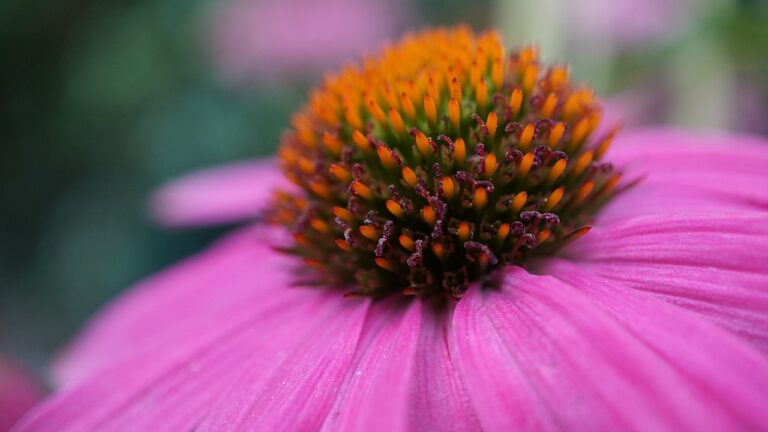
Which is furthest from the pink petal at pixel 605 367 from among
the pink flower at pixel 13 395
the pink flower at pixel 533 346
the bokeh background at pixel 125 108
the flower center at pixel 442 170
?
the bokeh background at pixel 125 108

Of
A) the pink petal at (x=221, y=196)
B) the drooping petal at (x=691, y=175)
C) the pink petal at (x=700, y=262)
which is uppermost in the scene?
the pink petal at (x=221, y=196)

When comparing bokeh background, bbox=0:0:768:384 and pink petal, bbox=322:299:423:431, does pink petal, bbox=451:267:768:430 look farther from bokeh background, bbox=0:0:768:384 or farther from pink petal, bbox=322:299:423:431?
bokeh background, bbox=0:0:768:384

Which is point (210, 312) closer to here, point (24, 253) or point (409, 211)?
point (409, 211)

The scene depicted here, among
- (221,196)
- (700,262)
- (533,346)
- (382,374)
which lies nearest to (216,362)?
(382,374)

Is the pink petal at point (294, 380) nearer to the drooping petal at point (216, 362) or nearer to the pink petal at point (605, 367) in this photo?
the drooping petal at point (216, 362)

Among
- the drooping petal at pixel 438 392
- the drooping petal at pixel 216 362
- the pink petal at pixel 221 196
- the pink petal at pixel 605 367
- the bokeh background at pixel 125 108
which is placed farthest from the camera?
the bokeh background at pixel 125 108

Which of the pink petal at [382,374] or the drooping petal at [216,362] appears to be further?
the drooping petal at [216,362]

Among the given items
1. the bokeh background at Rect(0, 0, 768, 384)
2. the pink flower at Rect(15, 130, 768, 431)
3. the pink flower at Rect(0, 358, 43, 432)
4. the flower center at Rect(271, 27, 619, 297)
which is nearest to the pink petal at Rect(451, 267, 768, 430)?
the pink flower at Rect(15, 130, 768, 431)
